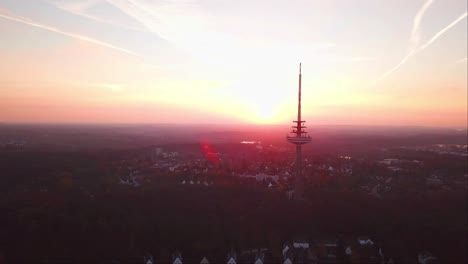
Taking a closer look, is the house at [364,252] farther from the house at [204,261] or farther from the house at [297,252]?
the house at [204,261]

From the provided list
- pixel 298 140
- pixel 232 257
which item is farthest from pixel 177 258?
pixel 298 140

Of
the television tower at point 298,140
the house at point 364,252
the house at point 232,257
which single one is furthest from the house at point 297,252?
the television tower at point 298,140

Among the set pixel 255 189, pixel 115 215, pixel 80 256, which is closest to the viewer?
pixel 80 256

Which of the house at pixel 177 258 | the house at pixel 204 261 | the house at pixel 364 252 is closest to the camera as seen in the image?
the house at pixel 177 258

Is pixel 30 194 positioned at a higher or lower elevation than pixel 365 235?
higher

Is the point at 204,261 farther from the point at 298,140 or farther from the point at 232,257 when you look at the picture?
the point at 298,140

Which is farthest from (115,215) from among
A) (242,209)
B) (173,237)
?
(242,209)

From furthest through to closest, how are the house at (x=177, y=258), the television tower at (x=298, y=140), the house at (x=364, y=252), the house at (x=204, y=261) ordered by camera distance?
the television tower at (x=298, y=140) → the house at (x=364, y=252) → the house at (x=204, y=261) → the house at (x=177, y=258)

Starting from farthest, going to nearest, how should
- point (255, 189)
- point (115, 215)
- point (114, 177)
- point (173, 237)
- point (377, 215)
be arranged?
point (114, 177) → point (255, 189) → point (377, 215) → point (115, 215) → point (173, 237)

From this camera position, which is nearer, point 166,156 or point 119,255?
point 119,255

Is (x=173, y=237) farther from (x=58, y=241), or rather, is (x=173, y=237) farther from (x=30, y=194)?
(x=30, y=194)
